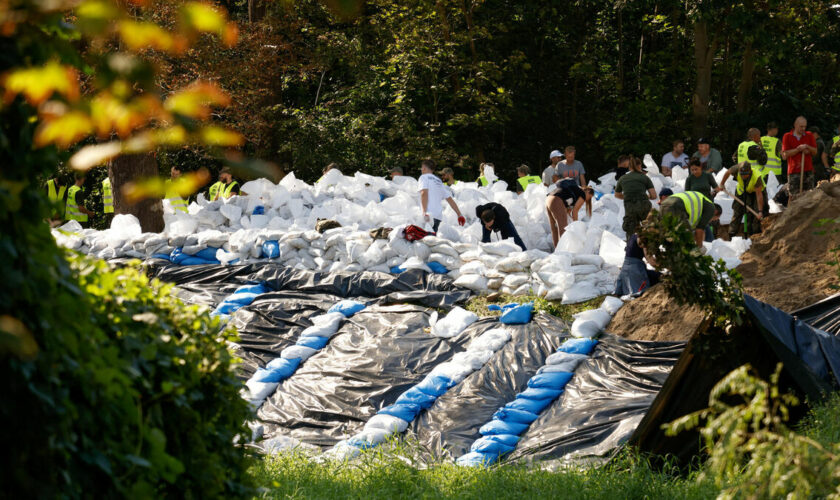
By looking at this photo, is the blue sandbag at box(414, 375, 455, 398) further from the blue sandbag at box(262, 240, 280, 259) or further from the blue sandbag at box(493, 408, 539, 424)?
the blue sandbag at box(262, 240, 280, 259)

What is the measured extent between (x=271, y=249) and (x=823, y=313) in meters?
6.02

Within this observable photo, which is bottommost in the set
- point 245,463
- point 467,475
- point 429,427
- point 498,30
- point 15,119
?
point 429,427

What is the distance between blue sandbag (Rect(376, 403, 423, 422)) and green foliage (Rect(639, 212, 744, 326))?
2583 millimetres

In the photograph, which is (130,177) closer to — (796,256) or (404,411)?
(404,411)

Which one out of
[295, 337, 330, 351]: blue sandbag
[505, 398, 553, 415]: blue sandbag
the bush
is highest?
the bush

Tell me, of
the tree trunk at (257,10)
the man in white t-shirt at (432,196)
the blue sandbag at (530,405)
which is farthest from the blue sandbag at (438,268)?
the tree trunk at (257,10)

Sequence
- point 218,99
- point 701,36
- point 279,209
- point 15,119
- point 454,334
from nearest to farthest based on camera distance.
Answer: point 218,99 → point 15,119 → point 454,334 → point 279,209 → point 701,36

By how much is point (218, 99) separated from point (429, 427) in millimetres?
5096

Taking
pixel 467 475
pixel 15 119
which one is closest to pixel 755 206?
pixel 467 475

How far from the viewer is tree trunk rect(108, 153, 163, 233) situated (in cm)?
1203

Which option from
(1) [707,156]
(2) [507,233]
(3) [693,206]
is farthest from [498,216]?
(1) [707,156]

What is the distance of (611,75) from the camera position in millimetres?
21188

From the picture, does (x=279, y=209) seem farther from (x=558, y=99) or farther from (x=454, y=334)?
(x=558, y=99)

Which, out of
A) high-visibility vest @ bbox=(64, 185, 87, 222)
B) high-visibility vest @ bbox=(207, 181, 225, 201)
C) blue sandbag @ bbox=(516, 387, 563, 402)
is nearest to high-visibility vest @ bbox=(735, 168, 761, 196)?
blue sandbag @ bbox=(516, 387, 563, 402)
